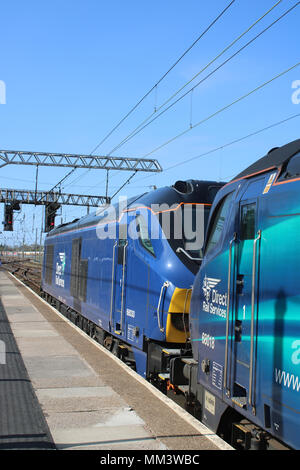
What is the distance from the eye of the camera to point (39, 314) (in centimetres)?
1723

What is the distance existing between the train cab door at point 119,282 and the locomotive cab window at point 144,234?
72cm

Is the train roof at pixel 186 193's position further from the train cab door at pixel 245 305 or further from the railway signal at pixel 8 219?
the railway signal at pixel 8 219

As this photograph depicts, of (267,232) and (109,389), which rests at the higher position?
(267,232)

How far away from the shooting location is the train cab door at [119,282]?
9.79 metres

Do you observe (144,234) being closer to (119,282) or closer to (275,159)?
(119,282)

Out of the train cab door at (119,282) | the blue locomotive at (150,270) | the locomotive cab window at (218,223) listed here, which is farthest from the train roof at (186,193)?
the locomotive cab window at (218,223)

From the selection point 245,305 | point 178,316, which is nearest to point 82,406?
point 178,316

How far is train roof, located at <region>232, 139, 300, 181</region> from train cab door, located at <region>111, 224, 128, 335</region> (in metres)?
4.80

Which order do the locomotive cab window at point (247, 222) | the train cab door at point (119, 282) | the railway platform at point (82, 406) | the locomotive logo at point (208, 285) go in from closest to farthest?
1. the locomotive cab window at point (247, 222)
2. the railway platform at point (82, 406)
3. the locomotive logo at point (208, 285)
4. the train cab door at point (119, 282)

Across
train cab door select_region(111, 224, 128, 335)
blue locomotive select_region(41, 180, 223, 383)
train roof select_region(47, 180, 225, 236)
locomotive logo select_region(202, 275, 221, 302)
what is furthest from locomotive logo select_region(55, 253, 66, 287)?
locomotive logo select_region(202, 275, 221, 302)

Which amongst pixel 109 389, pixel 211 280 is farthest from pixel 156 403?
pixel 211 280

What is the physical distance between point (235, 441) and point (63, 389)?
10.3 feet
